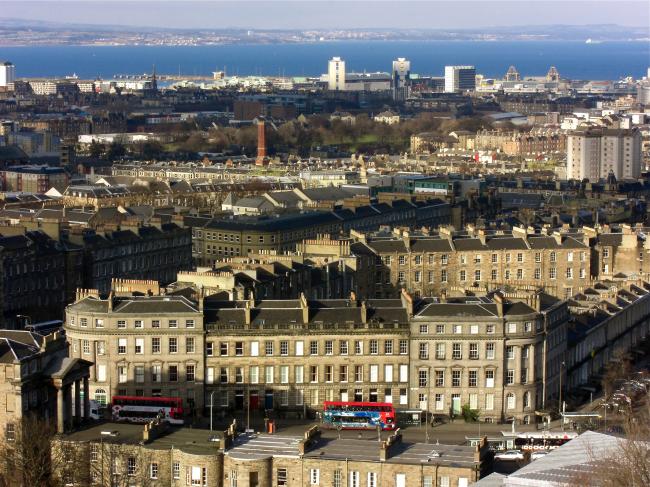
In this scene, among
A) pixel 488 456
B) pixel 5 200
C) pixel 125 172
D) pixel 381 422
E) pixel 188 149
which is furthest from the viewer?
pixel 188 149

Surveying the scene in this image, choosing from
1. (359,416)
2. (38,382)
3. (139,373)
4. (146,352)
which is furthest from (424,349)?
(38,382)

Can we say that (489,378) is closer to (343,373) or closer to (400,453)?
(343,373)

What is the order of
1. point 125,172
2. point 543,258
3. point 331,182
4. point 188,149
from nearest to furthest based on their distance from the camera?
point 543,258
point 331,182
point 125,172
point 188,149

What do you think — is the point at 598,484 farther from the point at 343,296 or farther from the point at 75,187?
the point at 75,187

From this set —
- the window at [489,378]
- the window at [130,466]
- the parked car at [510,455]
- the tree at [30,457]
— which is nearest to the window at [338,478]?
the window at [130,466]

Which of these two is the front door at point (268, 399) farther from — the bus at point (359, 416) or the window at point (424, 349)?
the window at point (424, 349)

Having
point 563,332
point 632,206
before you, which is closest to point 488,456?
point 563,332
